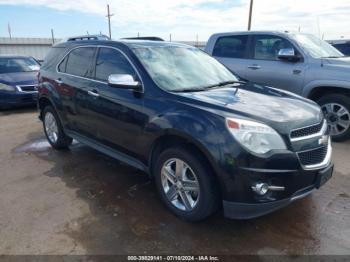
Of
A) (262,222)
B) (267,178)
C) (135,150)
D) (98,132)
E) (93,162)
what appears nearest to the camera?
(267,178)

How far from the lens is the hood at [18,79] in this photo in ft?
29.8

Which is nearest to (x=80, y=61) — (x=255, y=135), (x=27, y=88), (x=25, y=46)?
(x=255, y=135)

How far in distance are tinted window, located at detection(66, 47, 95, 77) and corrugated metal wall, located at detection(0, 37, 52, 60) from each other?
69.1ft

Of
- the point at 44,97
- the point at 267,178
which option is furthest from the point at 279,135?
the point at 44,97

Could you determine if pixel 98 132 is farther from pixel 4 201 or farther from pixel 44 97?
pixel 44 97

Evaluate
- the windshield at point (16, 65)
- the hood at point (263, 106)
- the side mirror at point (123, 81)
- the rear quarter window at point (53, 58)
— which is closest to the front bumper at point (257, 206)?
the hood at point (263, 106)

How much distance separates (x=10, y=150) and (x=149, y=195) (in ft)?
10.4

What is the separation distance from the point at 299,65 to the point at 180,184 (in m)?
3.91

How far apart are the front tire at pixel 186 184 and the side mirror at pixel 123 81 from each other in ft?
2.65

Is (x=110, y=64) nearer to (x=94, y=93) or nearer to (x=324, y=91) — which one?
(x=94, y=93)

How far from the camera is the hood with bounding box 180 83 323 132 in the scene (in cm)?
289

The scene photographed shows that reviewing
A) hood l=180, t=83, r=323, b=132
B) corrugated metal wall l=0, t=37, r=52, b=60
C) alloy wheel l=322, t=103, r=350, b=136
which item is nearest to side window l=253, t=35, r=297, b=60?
alloy wheel l=322, t=103, r=350, b=136

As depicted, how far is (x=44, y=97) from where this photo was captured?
17.9 ft

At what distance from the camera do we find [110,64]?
4.07m
